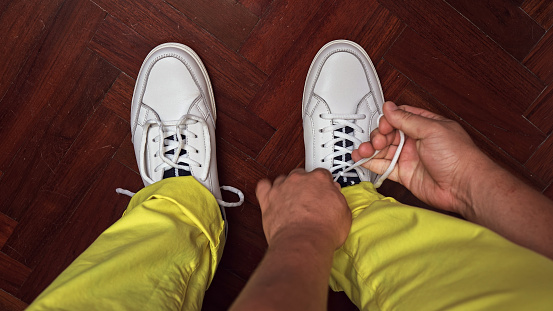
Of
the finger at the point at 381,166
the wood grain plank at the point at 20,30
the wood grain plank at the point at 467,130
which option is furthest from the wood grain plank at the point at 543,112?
the wood grain plank at the point at 20,30

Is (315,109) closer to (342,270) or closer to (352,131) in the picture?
(352,131)

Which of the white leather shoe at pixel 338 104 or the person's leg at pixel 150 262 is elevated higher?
the white leather shoe at pixel 338 104

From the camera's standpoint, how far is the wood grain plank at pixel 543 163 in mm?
890

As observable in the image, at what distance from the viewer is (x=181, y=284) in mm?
540

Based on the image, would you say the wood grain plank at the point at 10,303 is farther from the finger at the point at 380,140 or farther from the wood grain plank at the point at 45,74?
the finger at the point at 380,140

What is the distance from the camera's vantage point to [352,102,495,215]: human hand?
0.62 m

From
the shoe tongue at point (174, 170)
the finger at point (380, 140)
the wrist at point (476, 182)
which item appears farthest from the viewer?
the shoe tongue at point (174, 170)

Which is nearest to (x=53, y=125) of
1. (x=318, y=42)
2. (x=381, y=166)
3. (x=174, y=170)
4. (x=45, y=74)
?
(x=45, y=74)

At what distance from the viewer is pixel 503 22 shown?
2.79ft

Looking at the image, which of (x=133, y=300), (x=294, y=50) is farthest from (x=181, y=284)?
(x=294, y=50)

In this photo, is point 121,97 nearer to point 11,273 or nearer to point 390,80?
point 11,273

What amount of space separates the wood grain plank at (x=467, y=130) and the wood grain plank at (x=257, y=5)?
41 centimetres

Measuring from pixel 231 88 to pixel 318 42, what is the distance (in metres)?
0.24

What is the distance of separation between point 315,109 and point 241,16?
0.95 ft
